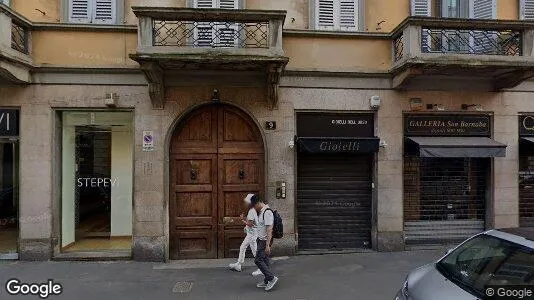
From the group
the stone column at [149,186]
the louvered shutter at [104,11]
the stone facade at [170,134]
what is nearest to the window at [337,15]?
the stone facade at [170,134]

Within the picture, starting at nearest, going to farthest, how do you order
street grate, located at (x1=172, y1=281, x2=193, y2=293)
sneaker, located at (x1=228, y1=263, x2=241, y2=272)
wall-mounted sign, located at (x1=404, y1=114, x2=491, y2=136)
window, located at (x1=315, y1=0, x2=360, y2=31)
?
street grate, located at (x1=172, y1=281, x2=193, y2=293), sneaker, located at (x1=228, y1=263, x2=241, y2=272), window, located at (x1=315, y1=0, x2=360, y2=31), wall-mounted sign, located at (x1=404, y1=114, x2=491, y2=136)

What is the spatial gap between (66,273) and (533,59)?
10.9 metres

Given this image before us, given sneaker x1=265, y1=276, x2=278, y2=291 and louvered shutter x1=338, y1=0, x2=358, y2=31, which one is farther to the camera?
louvered shutter x1=338, y1=0, x2=358, y2=31

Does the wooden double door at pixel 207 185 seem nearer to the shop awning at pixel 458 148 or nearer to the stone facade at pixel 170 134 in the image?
the stone facade at pixel 170 134

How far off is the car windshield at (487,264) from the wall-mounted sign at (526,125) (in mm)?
6087

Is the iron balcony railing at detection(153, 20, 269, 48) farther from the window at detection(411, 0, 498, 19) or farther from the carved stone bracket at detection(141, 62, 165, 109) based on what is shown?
the window at detection(411, 0, 498, 19)

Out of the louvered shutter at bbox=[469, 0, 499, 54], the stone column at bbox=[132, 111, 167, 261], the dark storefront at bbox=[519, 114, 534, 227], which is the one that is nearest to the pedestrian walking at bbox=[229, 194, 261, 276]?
the stone column at bbox=[132, 111, 167, 261]

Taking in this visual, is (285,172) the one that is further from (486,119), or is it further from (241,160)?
(486,119)

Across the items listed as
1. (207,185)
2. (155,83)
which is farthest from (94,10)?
(207,185)

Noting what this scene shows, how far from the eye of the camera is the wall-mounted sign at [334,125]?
8.95m

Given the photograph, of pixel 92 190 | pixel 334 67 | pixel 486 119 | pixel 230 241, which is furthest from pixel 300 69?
pixel 92 190

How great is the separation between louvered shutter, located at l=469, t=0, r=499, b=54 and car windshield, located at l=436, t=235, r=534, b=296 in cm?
595

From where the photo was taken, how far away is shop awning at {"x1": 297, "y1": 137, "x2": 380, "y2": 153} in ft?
28.0

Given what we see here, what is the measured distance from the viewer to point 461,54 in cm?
819
